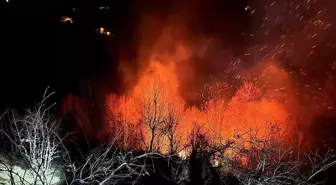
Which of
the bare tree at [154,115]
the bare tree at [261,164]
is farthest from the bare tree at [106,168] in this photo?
the bare tree at [154,115]

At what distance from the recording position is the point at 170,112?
34.2 meters

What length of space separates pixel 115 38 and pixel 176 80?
13.0m

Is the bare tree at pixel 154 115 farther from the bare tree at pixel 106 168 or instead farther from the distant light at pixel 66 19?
the distant light at pixel 66 19

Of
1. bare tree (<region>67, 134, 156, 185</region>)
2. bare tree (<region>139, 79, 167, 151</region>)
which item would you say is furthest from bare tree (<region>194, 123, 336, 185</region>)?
bare tree (<region>139, 79, 167, 151</region>)

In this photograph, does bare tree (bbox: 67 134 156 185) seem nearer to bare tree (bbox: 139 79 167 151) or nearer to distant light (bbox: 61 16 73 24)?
bare tree (bbox: 139 79 167 151)

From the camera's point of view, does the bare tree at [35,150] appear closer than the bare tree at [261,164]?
Yes

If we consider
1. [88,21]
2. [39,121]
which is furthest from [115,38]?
[39,121]

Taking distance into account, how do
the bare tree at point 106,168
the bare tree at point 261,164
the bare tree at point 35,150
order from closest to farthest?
the bare tree at point 35,150 → the bare tree at point 106,168 → the bare tree at point 261,164

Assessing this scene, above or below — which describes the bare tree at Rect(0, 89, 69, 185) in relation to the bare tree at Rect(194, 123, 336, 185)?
Result: above

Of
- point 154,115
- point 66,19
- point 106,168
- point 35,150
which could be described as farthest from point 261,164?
point 66,19

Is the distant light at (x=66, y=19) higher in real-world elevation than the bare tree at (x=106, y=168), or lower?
higher

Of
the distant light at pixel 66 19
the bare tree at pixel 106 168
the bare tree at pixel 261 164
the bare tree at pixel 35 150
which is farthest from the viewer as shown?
the distant light at pixel 66 19

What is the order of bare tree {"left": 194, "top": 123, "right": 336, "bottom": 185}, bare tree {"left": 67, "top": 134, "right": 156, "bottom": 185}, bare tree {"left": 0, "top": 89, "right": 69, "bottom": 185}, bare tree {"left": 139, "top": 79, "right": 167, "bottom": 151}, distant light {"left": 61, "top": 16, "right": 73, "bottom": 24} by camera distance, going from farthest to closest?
distant light {"left": 61, "top": 16, "right": 73, "bottom": 24} < bare tree {"left": 139, "top": 79, "right": 167, "bottom": 151} < bare tree {"left": 194, "top": 123, "right": 336, "bottom": 185} < bare tree {"left": 67, "top": 134, "right": 156, "bottom": 185} < bare tree {"left": 0, "top": 89, "right": 69, "bottom": 185}

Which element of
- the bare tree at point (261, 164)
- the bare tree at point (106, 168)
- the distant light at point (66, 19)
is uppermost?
the distant light at point (66, 19)
